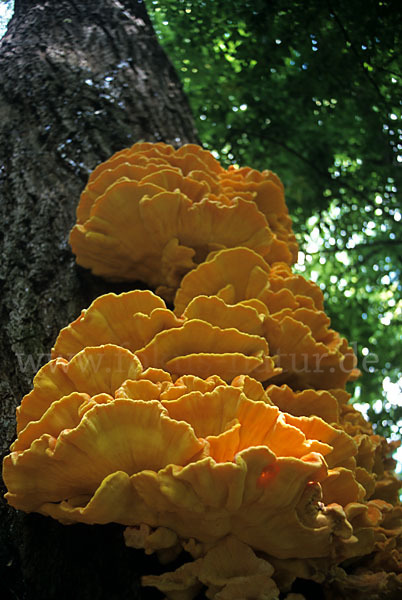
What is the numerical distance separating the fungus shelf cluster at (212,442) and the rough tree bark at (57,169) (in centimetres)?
16

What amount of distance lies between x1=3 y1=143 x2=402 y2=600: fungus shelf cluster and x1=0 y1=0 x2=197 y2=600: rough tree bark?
158 millimetres

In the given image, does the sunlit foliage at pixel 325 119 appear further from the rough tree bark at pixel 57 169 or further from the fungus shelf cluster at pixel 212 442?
the fungus shelf cluster at pixel 212 442

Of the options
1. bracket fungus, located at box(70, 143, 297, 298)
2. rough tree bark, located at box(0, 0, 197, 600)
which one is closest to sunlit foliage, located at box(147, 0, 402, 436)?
rough tree bark, located at box(0, 0, 197, 600)

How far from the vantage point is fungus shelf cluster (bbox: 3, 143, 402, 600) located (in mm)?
1316

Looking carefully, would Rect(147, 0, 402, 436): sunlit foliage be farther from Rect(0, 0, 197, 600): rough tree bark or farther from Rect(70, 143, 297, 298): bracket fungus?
Rect(70, 143, 297, 298): bracket fungus

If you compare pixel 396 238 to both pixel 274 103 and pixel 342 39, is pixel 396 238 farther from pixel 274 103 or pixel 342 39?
pixel 342 39

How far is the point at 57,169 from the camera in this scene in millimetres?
2906

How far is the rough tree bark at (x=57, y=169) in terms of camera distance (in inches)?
58.8

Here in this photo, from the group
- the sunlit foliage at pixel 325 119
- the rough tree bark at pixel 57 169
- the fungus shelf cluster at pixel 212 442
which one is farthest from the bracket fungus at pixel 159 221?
the sunlit foliage at pixel 325 119

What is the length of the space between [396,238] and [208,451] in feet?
17.4

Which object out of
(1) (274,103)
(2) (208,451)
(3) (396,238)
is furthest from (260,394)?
(3) (396,238)

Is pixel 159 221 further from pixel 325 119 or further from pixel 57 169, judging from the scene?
pixel 325 119

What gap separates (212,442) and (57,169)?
2.14 metres

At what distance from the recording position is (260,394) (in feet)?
5.32
